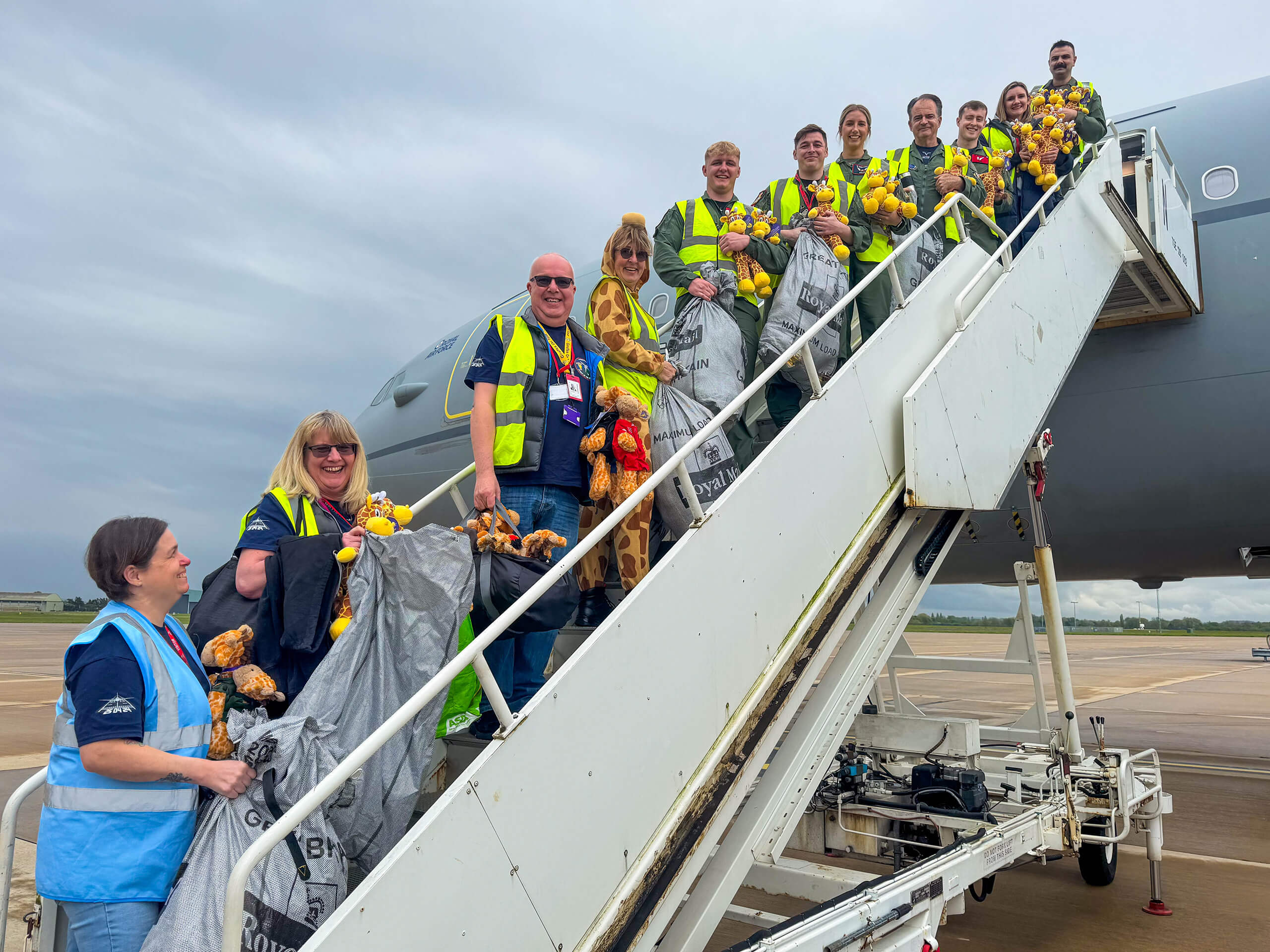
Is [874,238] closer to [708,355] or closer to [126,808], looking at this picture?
[708,355]

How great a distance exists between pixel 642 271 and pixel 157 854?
2569 millimetres

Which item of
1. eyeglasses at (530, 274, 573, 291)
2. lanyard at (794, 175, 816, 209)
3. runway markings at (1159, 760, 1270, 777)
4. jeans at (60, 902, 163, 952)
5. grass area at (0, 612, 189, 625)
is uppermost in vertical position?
lanyard at (794, 175, 816, 209)

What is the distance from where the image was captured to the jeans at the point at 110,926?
6.05ft

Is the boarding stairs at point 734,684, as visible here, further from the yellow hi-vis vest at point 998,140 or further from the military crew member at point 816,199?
the yellow hi-vis vest at point 998,140

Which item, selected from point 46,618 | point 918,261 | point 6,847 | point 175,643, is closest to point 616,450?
point 175,643

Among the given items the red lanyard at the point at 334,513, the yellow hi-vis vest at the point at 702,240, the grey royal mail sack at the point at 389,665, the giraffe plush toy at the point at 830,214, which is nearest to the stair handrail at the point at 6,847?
the grey royal mail sack at the point at 389,665

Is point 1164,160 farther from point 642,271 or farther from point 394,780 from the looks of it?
point 394,780

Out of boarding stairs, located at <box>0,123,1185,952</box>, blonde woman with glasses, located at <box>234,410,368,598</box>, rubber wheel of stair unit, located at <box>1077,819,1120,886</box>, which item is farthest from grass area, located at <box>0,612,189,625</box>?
boarding stairs, located at <box>0,123,1185,952</box>

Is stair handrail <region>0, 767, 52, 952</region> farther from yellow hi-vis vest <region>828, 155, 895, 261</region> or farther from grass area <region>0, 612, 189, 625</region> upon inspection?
grass area <region>0, 612, 189, 625</region>

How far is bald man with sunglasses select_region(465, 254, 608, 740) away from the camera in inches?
111

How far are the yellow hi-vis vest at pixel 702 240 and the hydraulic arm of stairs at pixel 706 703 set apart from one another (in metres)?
0.94

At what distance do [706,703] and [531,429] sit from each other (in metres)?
1.03

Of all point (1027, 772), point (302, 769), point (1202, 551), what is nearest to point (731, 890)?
point (302, 769)

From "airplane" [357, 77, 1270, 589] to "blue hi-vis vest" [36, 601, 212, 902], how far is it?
4.59m
